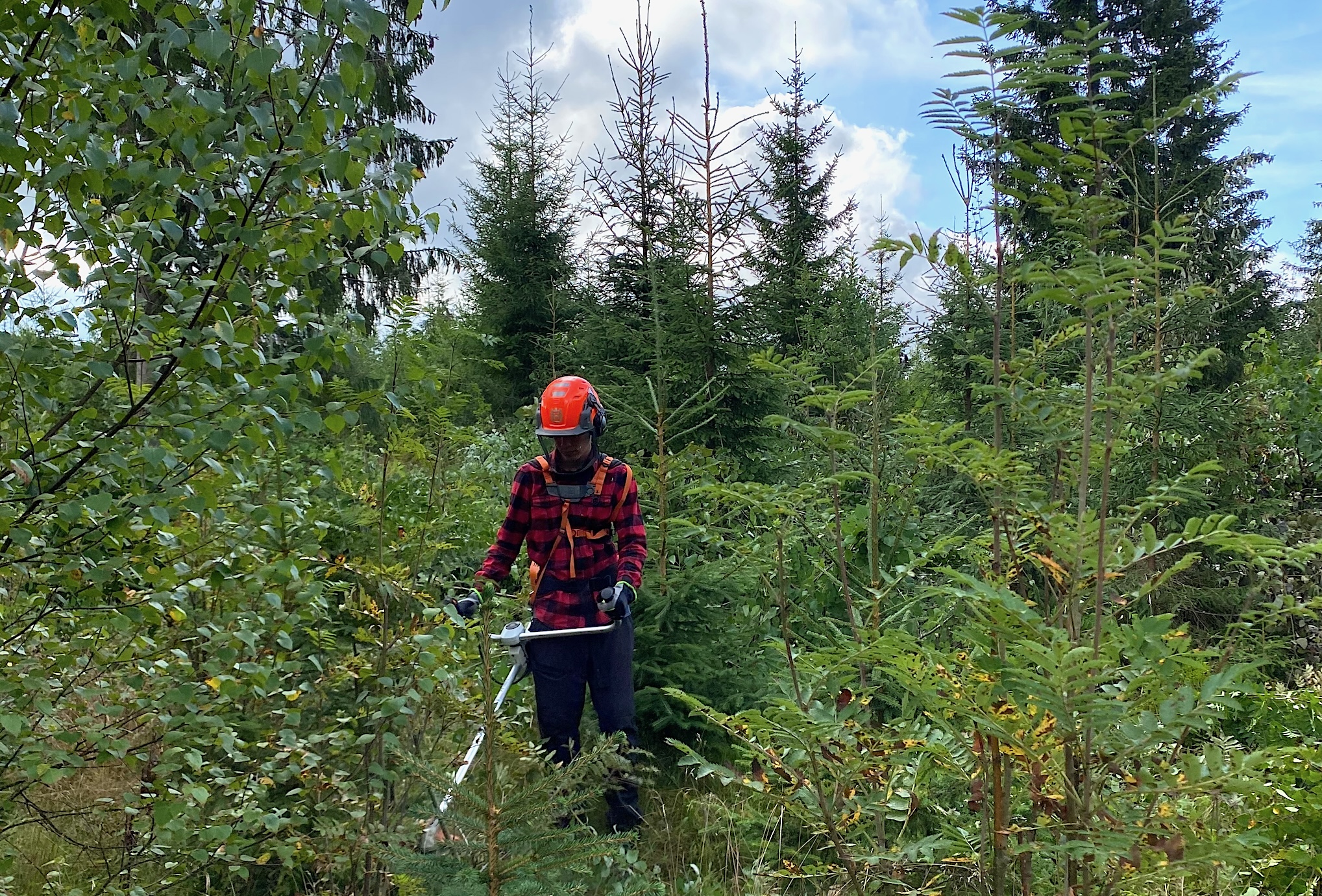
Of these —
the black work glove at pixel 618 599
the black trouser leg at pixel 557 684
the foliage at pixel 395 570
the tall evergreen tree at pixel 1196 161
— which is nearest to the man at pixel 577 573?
the black trouser leg at pixel 557 684

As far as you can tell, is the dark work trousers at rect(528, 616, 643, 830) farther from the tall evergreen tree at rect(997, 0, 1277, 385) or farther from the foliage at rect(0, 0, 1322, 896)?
the tall evergreen tree at rect(997, 0, 1277, 385)

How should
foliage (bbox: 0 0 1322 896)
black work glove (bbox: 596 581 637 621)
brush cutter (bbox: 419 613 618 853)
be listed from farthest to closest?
black work glove (bbox: 596 581 637 621), brush cutter (bbox: 419 613 618 853), foliage (bbox: 0 0 1322 896)

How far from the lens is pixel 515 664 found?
3885 millimetres

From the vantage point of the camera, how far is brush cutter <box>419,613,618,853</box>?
258cm

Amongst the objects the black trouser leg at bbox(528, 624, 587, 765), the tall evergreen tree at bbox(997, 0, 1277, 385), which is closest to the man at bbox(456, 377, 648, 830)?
the black trouser leg at bbox(528, 624, 587, 765)

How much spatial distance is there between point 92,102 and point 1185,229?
2311mm

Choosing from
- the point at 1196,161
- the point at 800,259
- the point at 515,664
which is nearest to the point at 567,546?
the point at 515,664

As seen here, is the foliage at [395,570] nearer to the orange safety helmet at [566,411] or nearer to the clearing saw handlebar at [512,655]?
the clearing saw handlebar at [512,655]

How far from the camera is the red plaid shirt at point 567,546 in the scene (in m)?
4.12

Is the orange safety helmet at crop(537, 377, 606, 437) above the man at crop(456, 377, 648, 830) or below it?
above

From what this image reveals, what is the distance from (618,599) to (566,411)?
89cm

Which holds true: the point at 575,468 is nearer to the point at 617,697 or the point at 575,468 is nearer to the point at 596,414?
the point at 596,414

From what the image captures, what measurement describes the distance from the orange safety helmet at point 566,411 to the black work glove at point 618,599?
74 centimetres

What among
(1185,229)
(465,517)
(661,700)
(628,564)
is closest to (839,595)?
(661,700)
